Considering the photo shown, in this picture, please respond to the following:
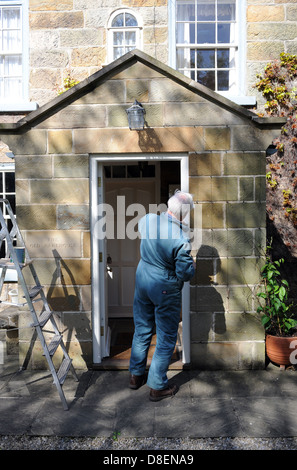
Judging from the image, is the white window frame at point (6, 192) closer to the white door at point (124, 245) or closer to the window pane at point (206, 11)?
the white door at point (124, 245)

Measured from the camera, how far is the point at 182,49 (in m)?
7.26

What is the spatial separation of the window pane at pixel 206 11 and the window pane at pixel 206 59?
548mm

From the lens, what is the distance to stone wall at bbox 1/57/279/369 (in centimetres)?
505

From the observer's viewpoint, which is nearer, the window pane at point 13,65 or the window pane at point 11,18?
the window pane at point 11,18

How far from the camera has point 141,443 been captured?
12.2ft

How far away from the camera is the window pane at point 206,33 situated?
23.7 ft

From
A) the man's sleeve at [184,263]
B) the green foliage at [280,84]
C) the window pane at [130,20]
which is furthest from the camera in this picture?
the window pane at [130,20]

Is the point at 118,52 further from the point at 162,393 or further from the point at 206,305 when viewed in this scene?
the point at 162,393

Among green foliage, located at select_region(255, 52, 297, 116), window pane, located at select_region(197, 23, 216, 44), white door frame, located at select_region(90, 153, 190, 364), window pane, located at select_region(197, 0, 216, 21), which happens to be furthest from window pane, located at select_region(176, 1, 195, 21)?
white door frame, located at select_region(90, 153, 190, 364)

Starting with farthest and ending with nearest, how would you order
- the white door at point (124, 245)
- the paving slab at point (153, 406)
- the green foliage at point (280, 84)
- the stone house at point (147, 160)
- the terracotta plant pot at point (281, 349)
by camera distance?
the white door at point (124, 245)
the green foliage at point (280, 84)
the terracotta plant pot at point (281, 349)
the stone house at point (147, 160)
the paving slab at point (153, 406)

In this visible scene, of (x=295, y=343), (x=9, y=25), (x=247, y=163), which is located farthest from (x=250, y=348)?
(x=9, y=25)

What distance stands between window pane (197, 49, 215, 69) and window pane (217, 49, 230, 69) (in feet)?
0.34

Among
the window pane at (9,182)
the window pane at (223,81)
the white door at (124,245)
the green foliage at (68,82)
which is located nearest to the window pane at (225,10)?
the window pane at (223,81)

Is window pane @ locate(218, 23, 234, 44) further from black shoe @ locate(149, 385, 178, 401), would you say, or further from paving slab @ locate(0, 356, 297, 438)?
black shoe @ locate(149, 385, 178, 401)
